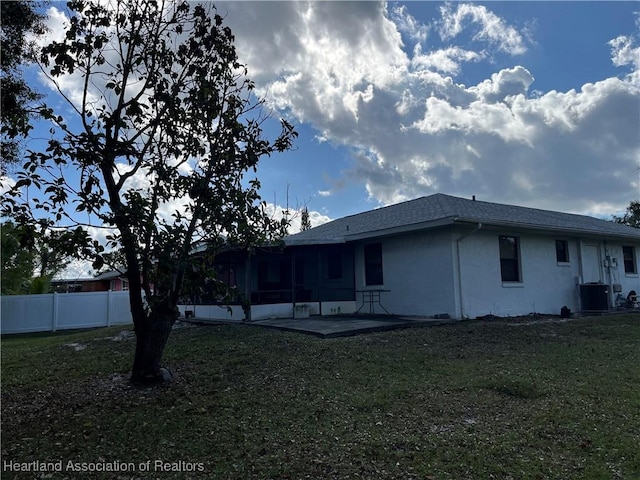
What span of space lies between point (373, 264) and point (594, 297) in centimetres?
734

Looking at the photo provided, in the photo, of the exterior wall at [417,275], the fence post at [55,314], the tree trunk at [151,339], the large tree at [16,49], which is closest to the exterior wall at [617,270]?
the exterior wall at [417,275]

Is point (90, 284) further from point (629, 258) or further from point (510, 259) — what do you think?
point (629, 258)

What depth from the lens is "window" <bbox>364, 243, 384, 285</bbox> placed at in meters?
13.7

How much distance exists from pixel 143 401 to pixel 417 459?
3258 mm

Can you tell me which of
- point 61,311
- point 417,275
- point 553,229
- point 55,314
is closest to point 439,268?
point 417,275

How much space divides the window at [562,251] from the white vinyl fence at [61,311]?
17.4 meters

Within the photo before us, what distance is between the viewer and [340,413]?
173 inches

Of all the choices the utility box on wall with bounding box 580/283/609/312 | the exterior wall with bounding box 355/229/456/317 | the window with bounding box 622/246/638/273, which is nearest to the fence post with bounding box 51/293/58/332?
the exterior wall with bounding box 355/229/456/317

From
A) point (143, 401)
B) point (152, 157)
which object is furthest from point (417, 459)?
A: point (152, 157)

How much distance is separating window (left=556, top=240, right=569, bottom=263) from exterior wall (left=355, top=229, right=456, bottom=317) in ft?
17.2

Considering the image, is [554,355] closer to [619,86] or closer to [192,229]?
[192,229]

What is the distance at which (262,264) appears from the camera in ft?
50.7

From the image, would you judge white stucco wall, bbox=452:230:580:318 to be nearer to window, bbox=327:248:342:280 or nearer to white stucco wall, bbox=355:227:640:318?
white stucco wall, bbox=355:227:640:318

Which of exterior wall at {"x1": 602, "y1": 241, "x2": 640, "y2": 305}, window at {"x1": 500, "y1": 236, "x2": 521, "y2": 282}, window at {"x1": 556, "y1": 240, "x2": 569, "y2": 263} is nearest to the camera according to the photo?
window at {"x1": 500, "y1": 236, "x2": 521, "y2": 282}
